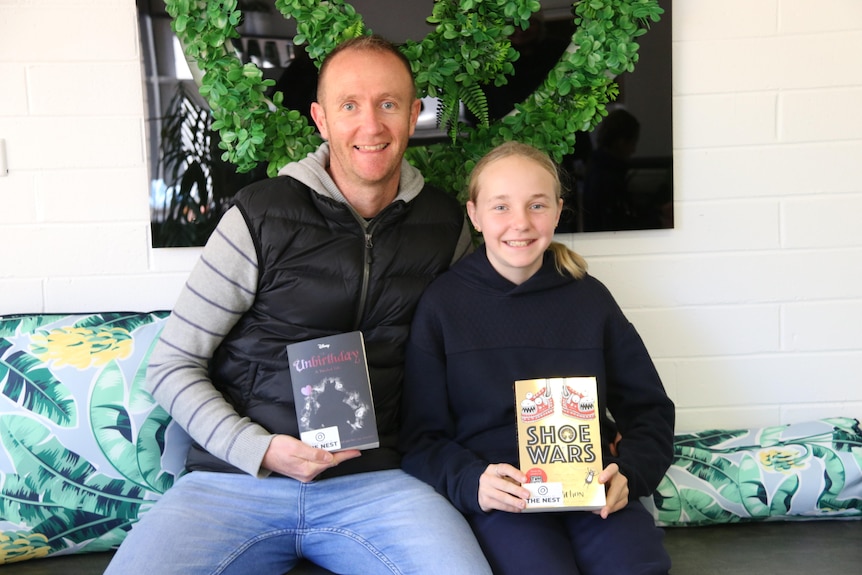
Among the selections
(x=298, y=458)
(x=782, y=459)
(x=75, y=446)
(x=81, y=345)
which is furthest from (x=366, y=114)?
(x=782, y=459)

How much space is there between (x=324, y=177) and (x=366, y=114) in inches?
6.4

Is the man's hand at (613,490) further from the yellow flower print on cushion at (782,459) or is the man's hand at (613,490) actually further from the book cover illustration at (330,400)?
the yellow flower print on cushion at (782,459)

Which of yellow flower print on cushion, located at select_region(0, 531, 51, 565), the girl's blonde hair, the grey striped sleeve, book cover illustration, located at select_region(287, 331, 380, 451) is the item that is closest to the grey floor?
yellow flower print on cushion, located at select_region(0, 531, 51, 565)

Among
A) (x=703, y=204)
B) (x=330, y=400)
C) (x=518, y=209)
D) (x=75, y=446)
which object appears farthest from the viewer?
(x=703, y=204)

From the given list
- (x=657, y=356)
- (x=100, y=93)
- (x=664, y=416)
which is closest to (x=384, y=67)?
(x=100, y=93)

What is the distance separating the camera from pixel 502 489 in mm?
1586

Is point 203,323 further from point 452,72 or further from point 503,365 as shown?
point 452,72

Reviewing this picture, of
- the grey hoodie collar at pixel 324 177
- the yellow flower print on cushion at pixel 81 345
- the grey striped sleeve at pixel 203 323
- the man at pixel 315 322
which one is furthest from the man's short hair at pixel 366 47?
the yellow flower print on cushion at pixel 81 345

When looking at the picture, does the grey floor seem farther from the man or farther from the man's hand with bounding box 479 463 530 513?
the man's hand with bounding box 479 463 530 513

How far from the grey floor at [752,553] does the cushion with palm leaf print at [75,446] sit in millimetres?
48

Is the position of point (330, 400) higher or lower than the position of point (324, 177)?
lower

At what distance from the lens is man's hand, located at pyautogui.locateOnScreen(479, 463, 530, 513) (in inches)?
61.4

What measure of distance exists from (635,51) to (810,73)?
0.52 metres

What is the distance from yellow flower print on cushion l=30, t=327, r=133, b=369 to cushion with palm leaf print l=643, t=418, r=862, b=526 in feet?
4.29
